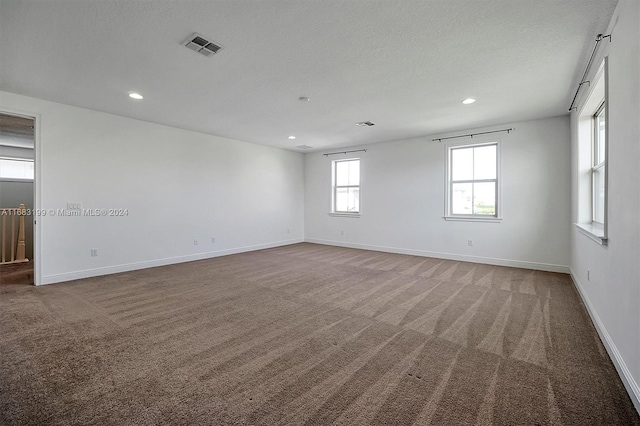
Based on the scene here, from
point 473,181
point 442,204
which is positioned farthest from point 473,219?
point 473,181

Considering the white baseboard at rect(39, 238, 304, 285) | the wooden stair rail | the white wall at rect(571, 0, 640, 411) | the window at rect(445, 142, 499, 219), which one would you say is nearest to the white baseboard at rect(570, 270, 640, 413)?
the white wall at rect(571, 0, 640, 411)

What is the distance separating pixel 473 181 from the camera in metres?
5.47

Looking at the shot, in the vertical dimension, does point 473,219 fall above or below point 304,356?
above

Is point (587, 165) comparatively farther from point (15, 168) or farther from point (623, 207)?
point (15, 168)

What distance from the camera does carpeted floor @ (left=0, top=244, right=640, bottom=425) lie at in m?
1.56

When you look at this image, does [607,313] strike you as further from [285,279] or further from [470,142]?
[470,142]

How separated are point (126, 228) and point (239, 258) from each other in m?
2.07

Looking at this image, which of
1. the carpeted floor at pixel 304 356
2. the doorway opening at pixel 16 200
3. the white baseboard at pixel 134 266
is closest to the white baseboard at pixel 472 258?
the carpeted floor at pixel 304 356

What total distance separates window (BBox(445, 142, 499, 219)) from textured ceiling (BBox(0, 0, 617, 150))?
0.98 meters

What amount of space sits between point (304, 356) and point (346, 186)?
5700mm

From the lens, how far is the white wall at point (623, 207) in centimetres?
165

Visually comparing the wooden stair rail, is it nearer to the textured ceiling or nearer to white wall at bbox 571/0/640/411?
the textured ceiling

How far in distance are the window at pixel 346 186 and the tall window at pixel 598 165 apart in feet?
14.4

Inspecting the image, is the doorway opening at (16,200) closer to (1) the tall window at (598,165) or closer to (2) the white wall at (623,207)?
(2) the white wall at (623,207)
